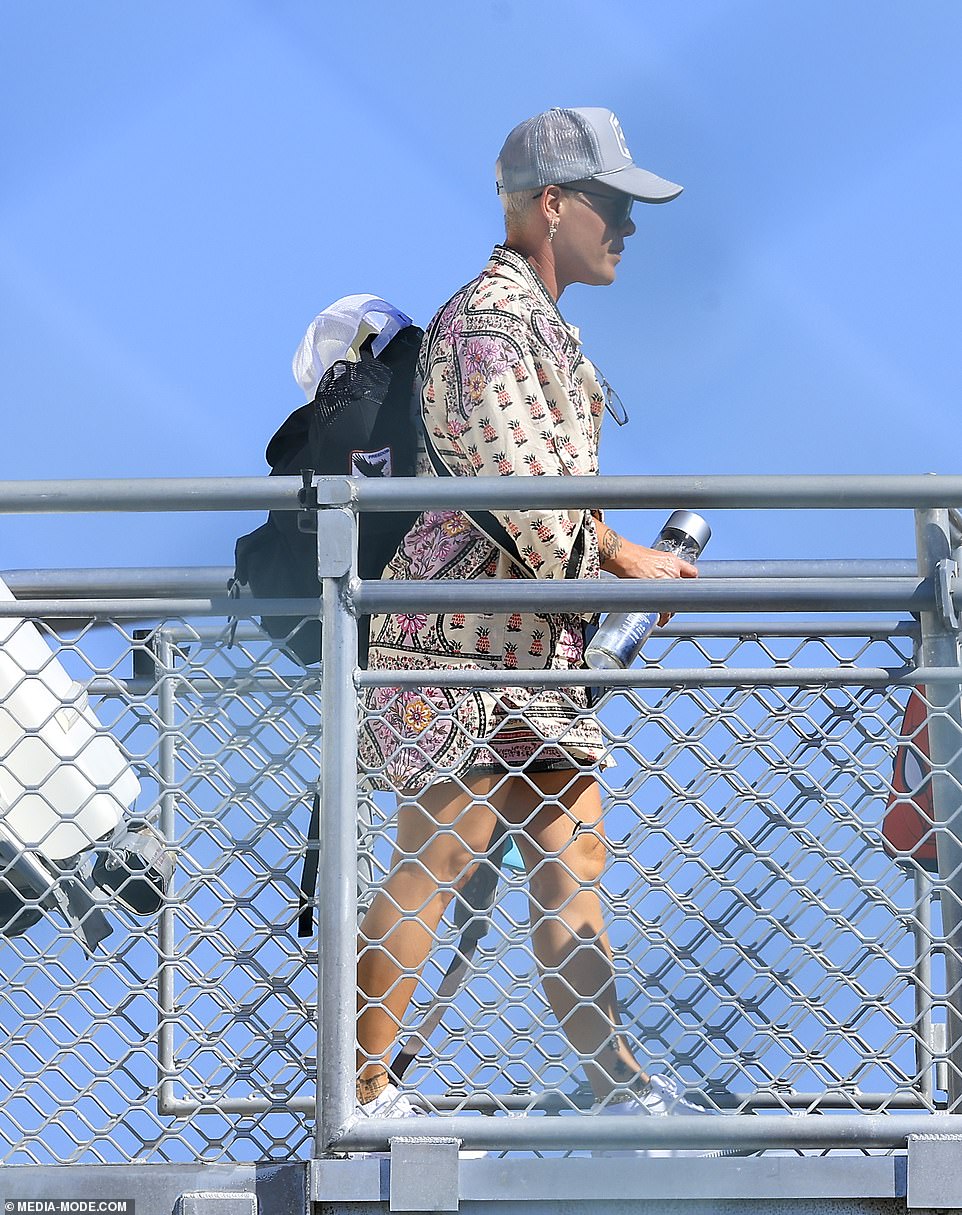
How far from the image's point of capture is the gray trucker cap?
3252 mm

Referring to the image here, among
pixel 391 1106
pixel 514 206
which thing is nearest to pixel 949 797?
pixel 391 1106

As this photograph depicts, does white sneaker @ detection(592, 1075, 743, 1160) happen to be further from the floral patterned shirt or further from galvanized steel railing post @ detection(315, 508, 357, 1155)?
the floral patterned shirt

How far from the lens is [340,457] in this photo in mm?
3133

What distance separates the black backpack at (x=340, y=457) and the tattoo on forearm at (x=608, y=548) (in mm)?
353

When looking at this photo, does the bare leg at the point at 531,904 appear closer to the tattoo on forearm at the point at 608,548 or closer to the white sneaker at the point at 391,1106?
the white sneaker at the point at 391,1106

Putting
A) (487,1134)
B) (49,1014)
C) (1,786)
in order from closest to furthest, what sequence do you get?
(487,1134) < (49,1014) < (1,786)

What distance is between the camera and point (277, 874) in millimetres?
2928

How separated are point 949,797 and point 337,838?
100 centimetres

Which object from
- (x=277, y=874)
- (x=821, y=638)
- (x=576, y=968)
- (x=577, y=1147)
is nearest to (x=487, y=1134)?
(x=577, y=1147)

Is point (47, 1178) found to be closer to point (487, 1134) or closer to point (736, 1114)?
point (487, 1134)

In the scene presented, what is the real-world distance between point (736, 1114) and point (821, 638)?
32.8 inches

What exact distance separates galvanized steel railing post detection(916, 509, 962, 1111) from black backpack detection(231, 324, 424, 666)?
98 cm

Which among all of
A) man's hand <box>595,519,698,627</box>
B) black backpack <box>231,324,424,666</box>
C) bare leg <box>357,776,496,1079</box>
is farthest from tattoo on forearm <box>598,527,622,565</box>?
bare leg <box>357,776,496,1079</box>

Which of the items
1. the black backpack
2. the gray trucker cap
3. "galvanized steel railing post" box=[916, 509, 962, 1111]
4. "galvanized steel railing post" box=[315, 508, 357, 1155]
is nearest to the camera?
"galvanized steel railing post" box=[315, 508, 357, 1155]
